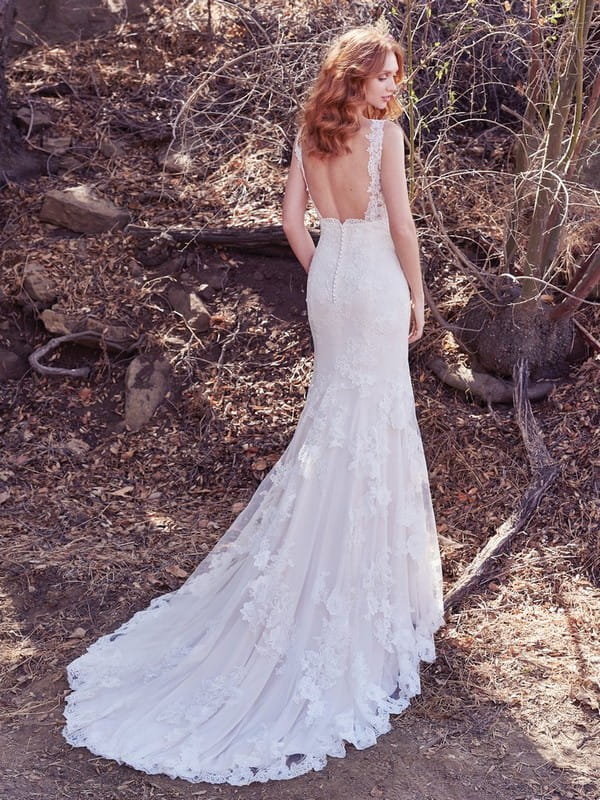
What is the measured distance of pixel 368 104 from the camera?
3576 mm

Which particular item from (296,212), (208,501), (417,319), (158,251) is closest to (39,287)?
(158,251)

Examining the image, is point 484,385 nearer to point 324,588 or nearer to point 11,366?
point 324,588

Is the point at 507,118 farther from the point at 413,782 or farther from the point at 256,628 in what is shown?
the point at 413,782

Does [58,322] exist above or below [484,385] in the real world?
below

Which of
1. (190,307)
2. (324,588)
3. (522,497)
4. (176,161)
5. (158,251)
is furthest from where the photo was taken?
(176,161)

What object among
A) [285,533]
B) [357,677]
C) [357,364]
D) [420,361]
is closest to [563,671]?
[357,677]

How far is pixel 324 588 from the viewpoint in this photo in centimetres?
371

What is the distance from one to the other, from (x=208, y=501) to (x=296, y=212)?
79.9 inches

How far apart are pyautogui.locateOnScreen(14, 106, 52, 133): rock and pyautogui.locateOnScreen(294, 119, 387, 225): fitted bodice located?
4.17 metres

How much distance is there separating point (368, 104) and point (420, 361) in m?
2.36

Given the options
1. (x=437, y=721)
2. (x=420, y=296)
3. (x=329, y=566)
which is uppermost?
(x=420, y=296)

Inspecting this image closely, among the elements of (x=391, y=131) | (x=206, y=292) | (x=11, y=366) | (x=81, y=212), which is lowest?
(x=11, y=366)

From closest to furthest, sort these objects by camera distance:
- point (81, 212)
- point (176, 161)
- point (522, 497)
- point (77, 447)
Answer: point (522, 497) < point (77, 447) < point (81, 212) < point (176, 161)

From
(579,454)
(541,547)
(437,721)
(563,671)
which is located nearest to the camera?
(437,721)
